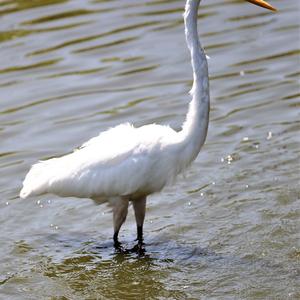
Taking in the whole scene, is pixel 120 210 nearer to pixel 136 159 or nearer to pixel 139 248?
pixel 139 248

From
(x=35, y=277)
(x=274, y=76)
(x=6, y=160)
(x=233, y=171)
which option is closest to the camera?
(x=35, y=277)

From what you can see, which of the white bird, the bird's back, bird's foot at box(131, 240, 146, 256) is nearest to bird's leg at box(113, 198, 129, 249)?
the white bird

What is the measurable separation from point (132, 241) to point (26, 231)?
1001mm

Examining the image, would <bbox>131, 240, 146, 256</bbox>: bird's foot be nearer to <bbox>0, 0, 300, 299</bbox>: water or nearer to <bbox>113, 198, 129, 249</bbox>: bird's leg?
<bbox>0, 0, 300, 299</bbox>: water

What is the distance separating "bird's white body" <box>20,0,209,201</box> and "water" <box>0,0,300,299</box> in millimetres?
618

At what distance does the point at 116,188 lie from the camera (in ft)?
26.5

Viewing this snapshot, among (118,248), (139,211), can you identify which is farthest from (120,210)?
(118,248)

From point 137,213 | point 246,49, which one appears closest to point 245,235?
point 137,213

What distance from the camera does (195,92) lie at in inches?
308

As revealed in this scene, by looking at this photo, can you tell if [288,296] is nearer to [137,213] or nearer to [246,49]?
[137,213]

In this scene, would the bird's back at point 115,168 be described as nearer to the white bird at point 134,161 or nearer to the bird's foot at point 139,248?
the white bird at point 134,161

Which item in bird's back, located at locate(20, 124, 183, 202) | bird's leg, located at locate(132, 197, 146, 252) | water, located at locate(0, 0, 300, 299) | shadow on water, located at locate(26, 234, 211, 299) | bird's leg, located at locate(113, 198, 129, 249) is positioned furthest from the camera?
bird's leg, located at locate(132, 197, 146, 252)

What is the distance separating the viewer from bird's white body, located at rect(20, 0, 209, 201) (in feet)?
25.8

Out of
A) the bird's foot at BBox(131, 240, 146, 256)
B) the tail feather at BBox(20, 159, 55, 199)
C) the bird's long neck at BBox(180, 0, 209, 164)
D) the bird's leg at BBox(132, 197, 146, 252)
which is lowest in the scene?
the bird's foot at BBox(131, 240, 146, 256)
